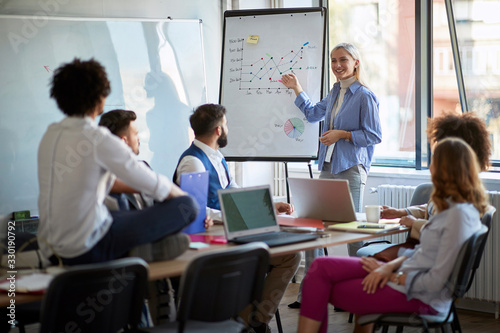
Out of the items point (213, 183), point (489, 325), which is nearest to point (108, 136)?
point (213, 183)

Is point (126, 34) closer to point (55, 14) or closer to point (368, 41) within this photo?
point (55, 14)

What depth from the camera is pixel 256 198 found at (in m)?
2.79

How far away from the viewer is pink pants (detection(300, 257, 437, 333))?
2479 millimetres

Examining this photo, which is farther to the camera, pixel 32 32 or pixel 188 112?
pixel 188 112

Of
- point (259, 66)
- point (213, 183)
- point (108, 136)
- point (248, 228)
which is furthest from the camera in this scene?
point (259, 66)

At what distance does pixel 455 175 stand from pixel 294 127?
6.71 feet

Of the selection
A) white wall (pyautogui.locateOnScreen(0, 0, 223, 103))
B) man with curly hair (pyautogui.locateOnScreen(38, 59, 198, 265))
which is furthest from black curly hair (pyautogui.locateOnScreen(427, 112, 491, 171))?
white wall (pyautogui.locateOnScreen(0, 0, 223, 103))

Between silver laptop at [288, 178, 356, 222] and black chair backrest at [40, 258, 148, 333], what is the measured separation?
48.6 inches

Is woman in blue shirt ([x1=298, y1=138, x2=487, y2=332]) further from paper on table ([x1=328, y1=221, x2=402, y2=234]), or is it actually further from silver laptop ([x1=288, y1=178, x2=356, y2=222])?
silver laptop ([x1=288, y1=178, x2=356, y2=222])

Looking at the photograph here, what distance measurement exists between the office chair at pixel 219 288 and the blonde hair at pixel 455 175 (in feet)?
2.51

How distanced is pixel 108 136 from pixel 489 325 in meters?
2.86

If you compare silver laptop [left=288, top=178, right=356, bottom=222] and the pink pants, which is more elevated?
silver laptop [left=288, top=178, right=356, bottom=222]

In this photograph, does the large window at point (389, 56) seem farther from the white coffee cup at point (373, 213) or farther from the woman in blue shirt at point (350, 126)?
the white coffee cup at point (373, 213)

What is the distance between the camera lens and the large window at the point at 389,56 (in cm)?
484
